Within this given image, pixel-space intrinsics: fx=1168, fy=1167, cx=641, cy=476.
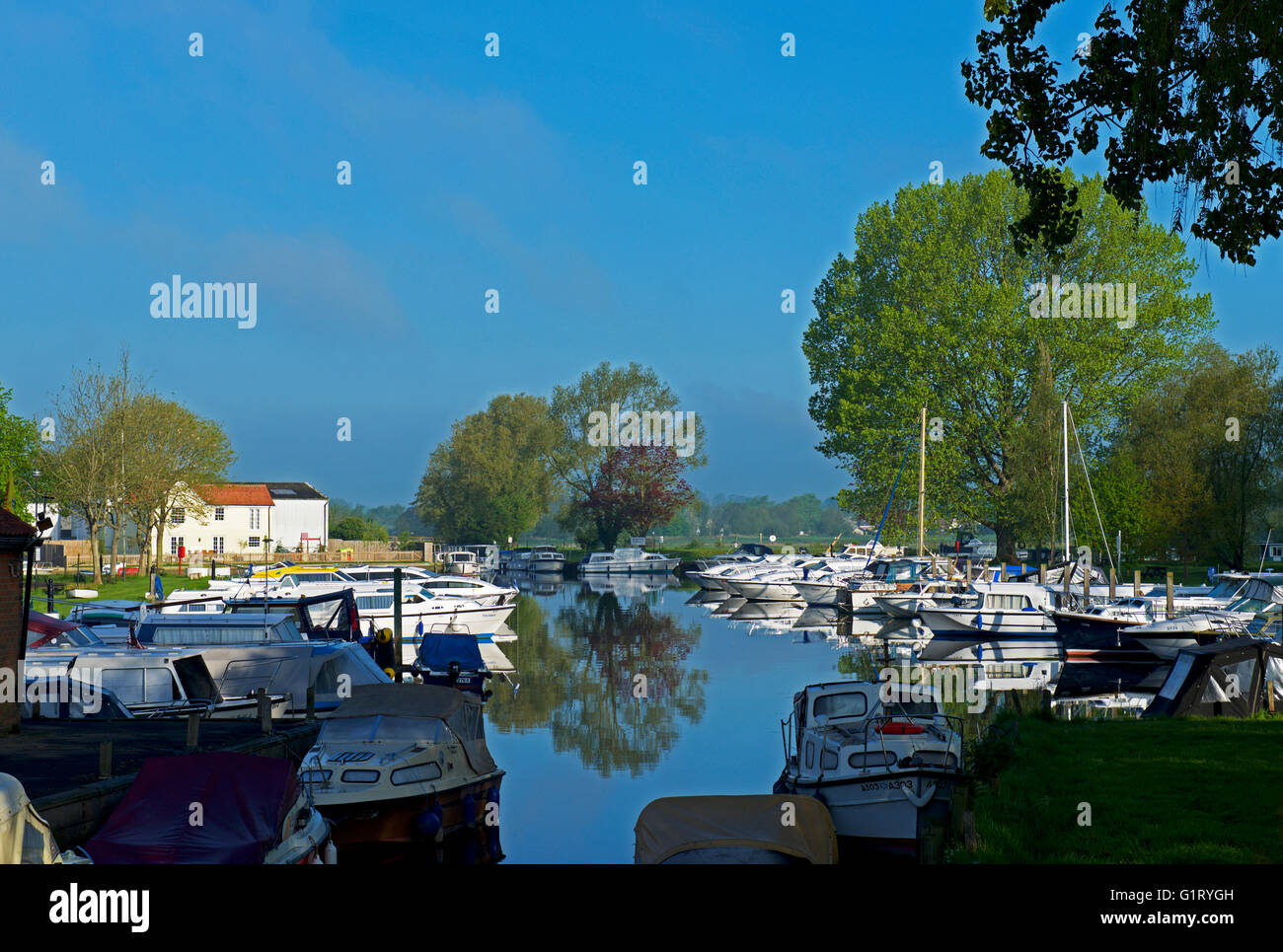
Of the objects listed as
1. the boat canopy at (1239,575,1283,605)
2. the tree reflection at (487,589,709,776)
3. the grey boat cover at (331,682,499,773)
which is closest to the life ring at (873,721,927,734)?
the grey boat cover at (331,682,499,773)

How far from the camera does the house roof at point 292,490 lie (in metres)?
118

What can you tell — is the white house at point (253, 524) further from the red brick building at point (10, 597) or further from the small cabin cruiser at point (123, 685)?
the red brick building at point (10, 597)

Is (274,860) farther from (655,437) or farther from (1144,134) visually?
(655,437)

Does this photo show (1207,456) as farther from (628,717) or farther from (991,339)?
(628,717)

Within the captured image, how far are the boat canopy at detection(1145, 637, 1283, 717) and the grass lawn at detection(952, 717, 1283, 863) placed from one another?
9.31ft

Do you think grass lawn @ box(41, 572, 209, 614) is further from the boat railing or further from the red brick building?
the boat railing

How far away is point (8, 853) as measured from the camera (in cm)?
1105

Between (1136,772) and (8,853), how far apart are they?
1635 cm

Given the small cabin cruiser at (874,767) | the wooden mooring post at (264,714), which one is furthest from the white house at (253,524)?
the small cabin cruiser at (874,767)

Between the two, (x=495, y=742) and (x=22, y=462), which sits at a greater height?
(x=22, y=462)

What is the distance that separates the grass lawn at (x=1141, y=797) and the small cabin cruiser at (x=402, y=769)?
26.4 ft

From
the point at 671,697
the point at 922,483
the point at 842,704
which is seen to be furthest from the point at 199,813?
the point at 922,483
